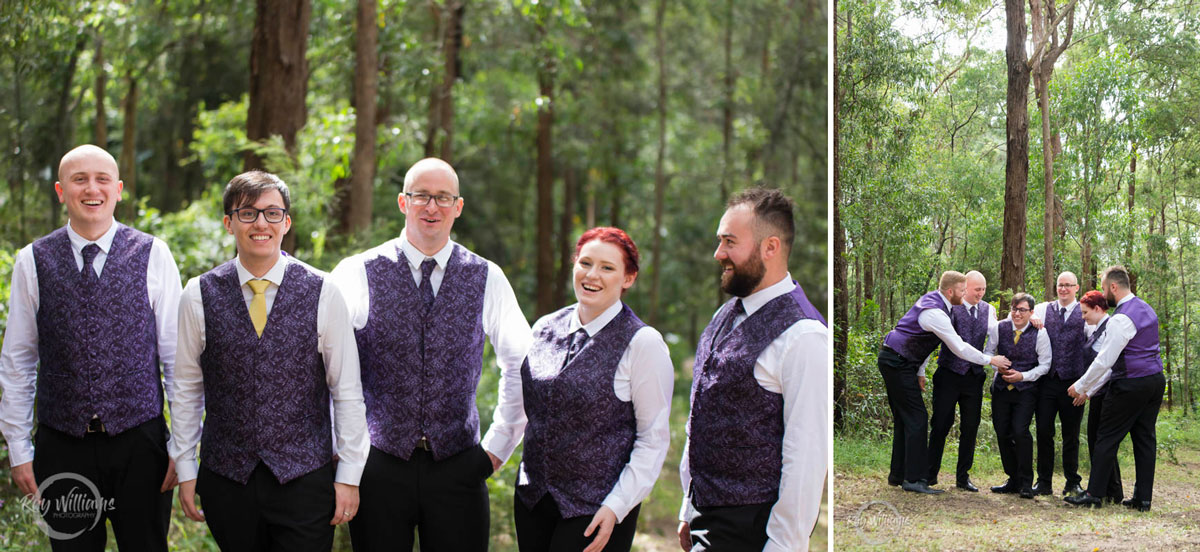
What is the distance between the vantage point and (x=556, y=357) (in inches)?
117

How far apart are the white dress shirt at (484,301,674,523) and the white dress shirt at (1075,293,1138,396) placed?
1504mm

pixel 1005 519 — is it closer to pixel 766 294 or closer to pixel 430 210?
pixel 766 294

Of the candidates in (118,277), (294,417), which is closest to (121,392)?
(118,277)

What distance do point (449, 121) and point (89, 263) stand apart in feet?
28.0

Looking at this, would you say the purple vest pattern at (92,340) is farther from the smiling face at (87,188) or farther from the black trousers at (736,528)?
the black trousers at (736,528)

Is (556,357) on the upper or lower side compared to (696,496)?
upper

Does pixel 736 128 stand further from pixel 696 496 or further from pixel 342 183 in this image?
pixel 696 496

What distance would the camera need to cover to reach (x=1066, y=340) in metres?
3.35

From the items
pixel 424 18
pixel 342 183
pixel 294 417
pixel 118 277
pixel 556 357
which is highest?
pixel 424 18

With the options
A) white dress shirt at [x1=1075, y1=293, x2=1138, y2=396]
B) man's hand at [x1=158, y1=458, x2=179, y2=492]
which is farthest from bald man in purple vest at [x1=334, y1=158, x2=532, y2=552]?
white dress shirt at [x1=1075, y1=293, x2=1138, y2=396]

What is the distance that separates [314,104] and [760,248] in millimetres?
11354

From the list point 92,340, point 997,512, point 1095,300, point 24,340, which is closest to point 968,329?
point 1095,300

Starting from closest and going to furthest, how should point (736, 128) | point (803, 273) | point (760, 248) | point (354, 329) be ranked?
point (760, 248), point (354, 329), point (803, 273), point (736, 128)

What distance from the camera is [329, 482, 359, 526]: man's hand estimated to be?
3041 mm
